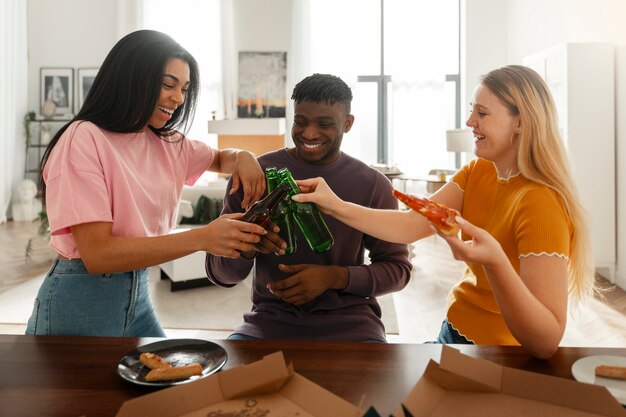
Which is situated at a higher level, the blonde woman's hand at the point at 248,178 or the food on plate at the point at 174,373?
the blonde woman's hand at the point at 248,178

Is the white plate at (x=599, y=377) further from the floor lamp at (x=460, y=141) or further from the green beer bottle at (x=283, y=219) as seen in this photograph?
the floor lamp at (x=460, y=141)

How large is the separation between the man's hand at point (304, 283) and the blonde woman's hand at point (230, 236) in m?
0.30

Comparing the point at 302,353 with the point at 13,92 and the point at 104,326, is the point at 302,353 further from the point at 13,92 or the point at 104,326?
the point at 13,92

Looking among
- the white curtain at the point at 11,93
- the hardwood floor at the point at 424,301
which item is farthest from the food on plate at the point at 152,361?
the white curtain at the point at 11,93

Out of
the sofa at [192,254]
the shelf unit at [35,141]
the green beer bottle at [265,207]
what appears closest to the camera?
the green beer bottle at [265,207]

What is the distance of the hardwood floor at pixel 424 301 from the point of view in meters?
3.41

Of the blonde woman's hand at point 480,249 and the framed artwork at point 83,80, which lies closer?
the blonde woman's hand at point 480,249

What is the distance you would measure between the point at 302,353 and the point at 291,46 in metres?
7.73

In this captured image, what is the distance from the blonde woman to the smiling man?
7.6 inches

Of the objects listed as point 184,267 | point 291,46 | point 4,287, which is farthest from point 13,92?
point 184,267

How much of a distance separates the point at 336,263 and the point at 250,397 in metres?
0.91

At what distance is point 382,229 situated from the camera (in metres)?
1.53

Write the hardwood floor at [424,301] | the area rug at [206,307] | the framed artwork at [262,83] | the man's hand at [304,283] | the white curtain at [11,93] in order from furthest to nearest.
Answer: the framed artwork at [262,83]
the white curtain at [11,93]
the area rug at [206,307]
the hardwood floor at [424,301]
the man's hand at [304,283]

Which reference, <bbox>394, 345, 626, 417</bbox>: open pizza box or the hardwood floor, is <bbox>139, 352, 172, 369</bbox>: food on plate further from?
the hardwood floor
